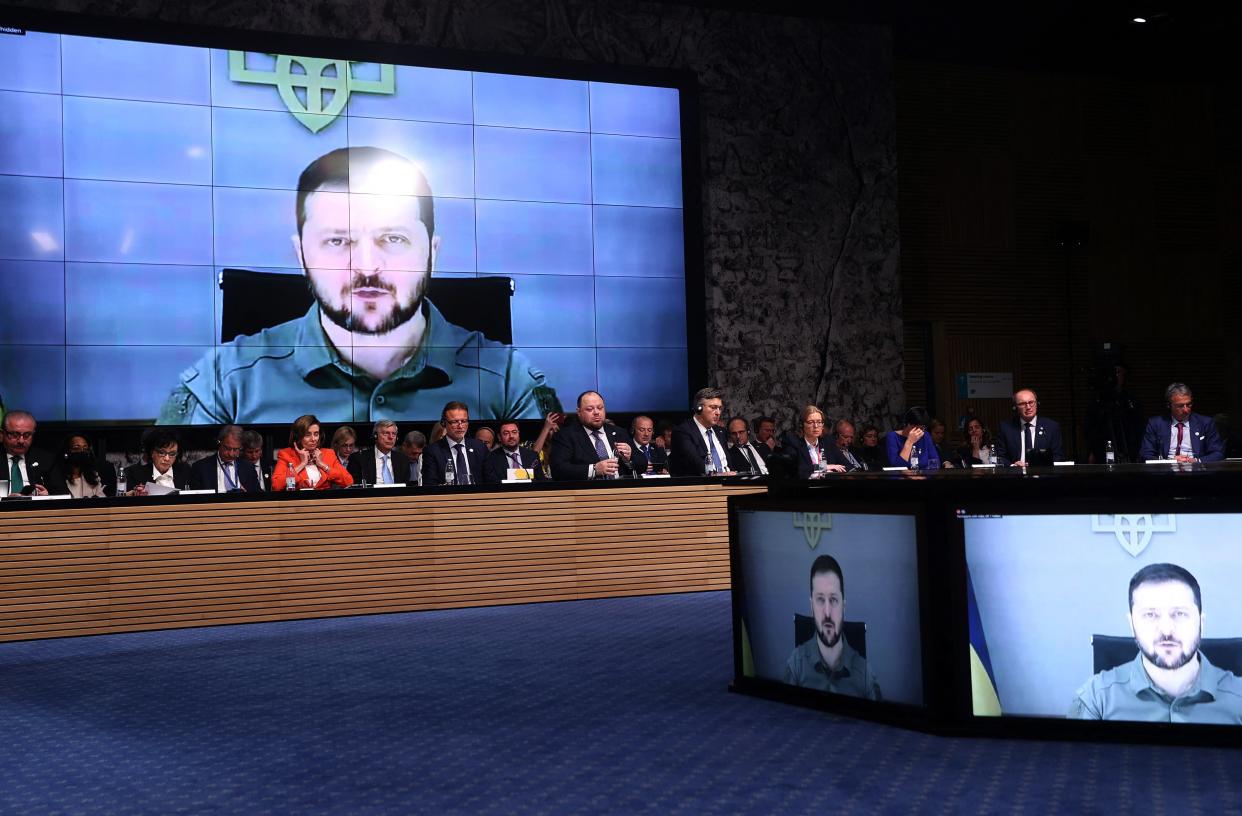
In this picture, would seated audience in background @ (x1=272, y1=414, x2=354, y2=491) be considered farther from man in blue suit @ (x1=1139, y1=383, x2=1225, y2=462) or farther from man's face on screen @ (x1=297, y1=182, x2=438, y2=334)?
man in blue suit @ (x1=1139, y1=383, x2=1225, y2=462)

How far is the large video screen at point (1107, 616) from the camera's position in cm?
352

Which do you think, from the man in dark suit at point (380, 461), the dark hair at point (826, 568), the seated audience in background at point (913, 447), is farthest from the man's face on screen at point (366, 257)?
the dark hair at point (826, 568)

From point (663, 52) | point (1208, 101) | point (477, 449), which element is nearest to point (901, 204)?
point (663, 52)

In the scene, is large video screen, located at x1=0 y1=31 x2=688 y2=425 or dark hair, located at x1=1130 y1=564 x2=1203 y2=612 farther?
large video screen, located at x1=0 y1=31 x2=688 y2=425

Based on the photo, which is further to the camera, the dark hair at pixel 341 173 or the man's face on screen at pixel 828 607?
the dark hair at pixel 341 173

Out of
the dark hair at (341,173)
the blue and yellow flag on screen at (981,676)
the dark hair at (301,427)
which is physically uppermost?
the dark hair at (341,173)

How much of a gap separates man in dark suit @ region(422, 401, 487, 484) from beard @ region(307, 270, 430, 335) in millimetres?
2383

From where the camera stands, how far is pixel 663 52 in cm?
1173

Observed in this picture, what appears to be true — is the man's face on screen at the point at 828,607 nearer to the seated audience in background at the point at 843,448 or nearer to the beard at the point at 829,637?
the beard at the point at 829,637

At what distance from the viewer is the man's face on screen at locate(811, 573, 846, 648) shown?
4102 mm

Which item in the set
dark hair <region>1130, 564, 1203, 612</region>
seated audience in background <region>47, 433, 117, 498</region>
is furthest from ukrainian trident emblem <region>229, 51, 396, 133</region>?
dark hair <region>1130, 564, 1203, 612</region>

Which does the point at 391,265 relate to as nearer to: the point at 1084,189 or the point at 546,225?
the point at 546,225

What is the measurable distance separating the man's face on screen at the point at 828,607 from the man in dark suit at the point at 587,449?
3894 mm

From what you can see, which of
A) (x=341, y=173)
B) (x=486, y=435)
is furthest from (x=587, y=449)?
(x=341, y=173)
